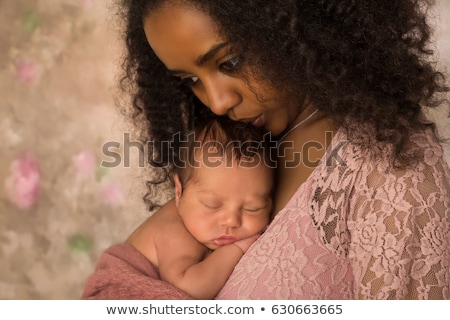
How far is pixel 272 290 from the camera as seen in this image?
1.23 metres

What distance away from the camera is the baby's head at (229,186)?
1.38 meters

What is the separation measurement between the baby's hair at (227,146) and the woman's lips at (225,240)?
14cm

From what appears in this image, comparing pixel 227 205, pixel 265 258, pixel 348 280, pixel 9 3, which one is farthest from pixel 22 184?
pixel 348 280

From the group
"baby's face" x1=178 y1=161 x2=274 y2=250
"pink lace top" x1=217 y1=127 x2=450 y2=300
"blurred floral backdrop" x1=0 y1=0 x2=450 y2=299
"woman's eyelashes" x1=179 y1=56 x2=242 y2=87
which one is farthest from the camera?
"blurred floral backdrop" x1=0 y1=0 x2=450 y2=299

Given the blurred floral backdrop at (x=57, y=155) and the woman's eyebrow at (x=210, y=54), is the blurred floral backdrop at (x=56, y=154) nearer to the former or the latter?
the blurred floral backdrop at (x=57, y=155)

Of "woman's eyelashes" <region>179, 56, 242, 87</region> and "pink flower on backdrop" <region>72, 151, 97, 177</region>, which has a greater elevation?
"pink flower on backdrop" <region>72, 151, 97, 177</region>

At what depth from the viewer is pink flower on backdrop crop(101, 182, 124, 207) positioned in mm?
1862

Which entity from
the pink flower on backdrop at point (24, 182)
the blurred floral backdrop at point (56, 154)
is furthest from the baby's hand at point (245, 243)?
the pink flower on backdrop at point (24, 182)

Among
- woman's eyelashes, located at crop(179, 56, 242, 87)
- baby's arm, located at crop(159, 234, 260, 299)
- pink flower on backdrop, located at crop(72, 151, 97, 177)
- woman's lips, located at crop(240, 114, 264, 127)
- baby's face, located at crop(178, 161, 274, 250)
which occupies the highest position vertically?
pink flower on backdrop, located at crop(72, 151, 97, 177)

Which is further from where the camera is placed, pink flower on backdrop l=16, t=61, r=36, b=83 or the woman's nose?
pink flower on backdrop l=16, t=61, r=36, b=83

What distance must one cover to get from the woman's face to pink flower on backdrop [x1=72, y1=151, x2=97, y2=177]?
0.55 meters

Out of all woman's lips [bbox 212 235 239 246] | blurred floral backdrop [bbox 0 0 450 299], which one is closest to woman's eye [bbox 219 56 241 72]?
woman's lips [bbox 212 235 239 246]

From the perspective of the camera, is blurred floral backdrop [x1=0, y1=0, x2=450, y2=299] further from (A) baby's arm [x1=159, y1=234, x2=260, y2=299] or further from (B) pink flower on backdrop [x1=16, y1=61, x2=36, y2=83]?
(A) baby's arm [x1=159, y1=234, x2=260, y2=299]

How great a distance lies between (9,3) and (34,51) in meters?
0.13
